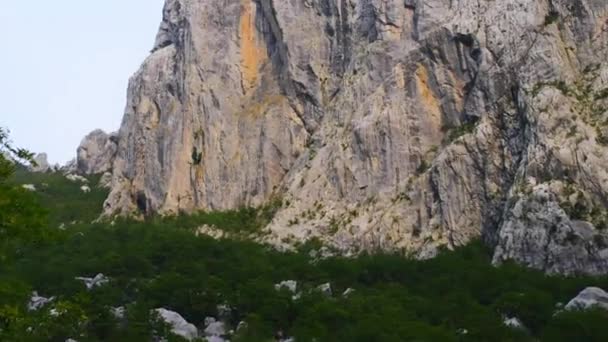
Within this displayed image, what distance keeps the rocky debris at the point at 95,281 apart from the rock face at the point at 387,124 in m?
19.0

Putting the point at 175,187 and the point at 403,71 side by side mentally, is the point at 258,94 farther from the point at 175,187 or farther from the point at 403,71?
the point at 403,71

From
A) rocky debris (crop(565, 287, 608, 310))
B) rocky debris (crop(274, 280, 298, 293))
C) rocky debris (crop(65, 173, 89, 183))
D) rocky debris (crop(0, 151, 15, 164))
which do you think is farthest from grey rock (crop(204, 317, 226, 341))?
rocky debris (crop(65, 173, 89, 183))

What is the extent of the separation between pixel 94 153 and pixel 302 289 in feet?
275

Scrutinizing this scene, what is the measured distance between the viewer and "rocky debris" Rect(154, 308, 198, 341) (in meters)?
56.5

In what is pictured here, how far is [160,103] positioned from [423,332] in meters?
63.1

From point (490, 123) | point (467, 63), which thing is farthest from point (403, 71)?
point (490, 123)

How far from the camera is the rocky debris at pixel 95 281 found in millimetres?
68312

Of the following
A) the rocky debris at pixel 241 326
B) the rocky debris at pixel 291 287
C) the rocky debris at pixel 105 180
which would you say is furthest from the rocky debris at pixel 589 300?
the rocky debris at pixel 105 180

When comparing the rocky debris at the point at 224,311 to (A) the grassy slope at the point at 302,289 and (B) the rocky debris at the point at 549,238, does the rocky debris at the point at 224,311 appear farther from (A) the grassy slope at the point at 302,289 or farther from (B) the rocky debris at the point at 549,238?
(B) the rocky debris at the point at 549,238

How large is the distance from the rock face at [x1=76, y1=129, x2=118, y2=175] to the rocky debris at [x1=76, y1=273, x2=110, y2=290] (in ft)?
229

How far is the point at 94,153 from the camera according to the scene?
145 m

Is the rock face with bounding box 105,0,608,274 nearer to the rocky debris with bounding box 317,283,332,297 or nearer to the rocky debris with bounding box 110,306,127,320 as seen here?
the rocky debris with bounding box 317,283,332,297

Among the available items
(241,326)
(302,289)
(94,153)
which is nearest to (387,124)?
(302,289)

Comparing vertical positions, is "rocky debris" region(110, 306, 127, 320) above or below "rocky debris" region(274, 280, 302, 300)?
below
